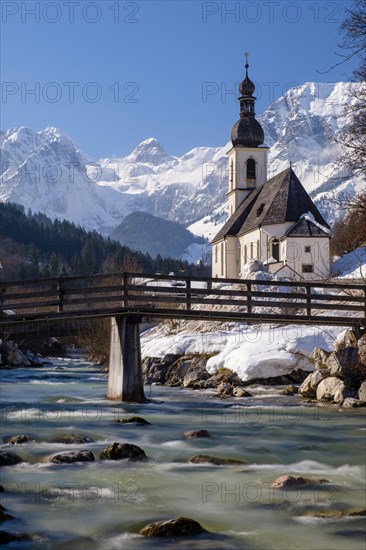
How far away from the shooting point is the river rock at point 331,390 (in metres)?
23.1

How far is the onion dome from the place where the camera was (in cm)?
8469

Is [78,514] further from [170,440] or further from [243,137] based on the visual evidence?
[243,137]

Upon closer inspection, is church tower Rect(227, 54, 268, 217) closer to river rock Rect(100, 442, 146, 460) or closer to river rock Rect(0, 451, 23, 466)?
→ river rock Rect(100, 442, 146, 460)

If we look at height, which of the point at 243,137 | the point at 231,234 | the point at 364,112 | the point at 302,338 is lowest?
the point at 302,338

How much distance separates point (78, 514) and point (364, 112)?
10696 mm

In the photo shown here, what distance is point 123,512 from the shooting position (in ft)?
37.6

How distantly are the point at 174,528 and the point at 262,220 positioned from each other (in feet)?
187

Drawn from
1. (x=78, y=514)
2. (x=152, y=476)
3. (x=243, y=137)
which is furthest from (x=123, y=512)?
(x=243, y=137)

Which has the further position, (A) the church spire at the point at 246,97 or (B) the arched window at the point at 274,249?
(A) the church spire at the point at 246,97

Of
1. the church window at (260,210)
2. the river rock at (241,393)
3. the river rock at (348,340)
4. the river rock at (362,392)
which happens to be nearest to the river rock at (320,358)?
the river rock at (348,340)

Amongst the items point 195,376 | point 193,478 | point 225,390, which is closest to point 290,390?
point 225,390

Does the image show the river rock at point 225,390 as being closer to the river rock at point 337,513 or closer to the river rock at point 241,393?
the river rock at point 241,393

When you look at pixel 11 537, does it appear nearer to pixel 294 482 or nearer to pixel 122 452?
pixel 294 482

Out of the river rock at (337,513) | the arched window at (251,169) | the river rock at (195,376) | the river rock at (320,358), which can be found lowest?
the river rock at (337,513)
